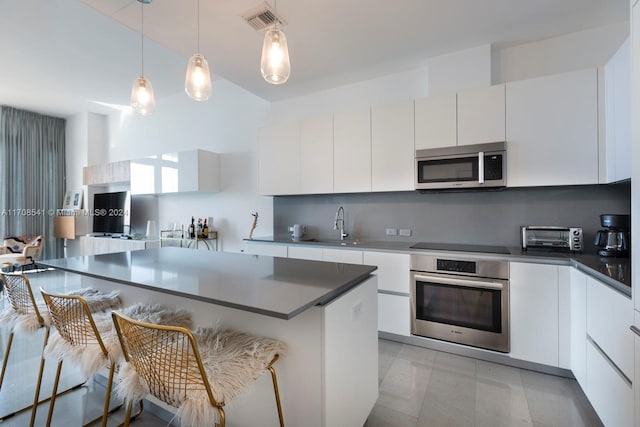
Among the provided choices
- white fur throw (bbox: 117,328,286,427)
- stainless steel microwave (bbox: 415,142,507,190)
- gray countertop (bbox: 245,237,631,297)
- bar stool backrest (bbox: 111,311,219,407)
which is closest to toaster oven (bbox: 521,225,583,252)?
gray countertop (bbox: 245,237,631,297)

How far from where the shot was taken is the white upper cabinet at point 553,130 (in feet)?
7.06

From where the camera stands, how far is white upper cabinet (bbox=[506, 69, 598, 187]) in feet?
7.06

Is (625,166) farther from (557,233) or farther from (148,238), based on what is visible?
(148,238)

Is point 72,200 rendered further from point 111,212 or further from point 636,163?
point 636,163

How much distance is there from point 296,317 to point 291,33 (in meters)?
2.33

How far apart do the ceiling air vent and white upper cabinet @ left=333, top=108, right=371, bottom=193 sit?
43.6 inches

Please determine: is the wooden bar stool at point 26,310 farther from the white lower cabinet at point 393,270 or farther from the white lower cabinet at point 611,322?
the white lower cabinet at point 611,322

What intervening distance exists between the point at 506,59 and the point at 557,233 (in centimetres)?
165

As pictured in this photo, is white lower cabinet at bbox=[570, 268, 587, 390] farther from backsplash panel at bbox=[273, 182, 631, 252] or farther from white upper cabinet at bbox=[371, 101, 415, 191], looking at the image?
white upper cabinet at bbox=[371, 101, 415, 191]

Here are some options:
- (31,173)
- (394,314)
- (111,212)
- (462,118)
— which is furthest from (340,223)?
(31,173)

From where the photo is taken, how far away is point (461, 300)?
2.34m

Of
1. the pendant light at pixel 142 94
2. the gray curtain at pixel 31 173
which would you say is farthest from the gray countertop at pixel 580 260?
the gray curtain at pixel 31 173

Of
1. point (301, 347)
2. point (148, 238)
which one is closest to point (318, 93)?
point (301, 347)

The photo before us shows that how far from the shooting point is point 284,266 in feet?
5.68
